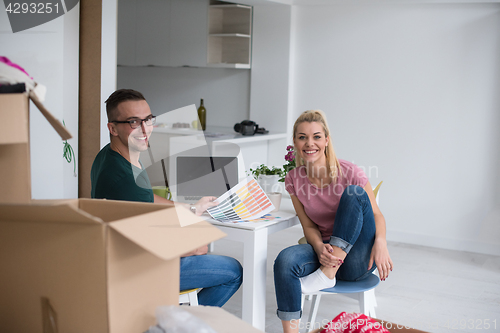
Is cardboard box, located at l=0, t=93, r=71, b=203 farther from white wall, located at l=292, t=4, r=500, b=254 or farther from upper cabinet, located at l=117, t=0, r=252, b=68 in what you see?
upper cabinet, located at l=117, t=0, r=252, b=68

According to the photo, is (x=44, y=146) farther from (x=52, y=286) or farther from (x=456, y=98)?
(x=456, y=98)

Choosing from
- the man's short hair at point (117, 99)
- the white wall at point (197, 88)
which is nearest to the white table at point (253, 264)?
the man's short hair at point (117, 99)

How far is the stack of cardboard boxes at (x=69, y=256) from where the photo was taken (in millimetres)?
897

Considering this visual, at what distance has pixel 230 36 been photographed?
505 centimetres

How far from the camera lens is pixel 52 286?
943mm

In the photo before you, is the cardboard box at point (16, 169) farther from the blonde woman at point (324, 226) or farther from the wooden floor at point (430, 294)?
the wooden floor at point (430, 294)

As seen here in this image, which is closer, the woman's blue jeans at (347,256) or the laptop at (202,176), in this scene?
the laptop at (202,176)

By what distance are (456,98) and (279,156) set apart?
1778 mm

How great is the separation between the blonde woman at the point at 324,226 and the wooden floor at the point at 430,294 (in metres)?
0.57

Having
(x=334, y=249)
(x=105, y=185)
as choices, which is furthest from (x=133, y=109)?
(x=334, y=249)

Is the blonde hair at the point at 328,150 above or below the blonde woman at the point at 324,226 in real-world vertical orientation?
above

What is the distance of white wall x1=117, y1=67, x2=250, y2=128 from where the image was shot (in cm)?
531

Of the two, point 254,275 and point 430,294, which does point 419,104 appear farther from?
point 254,275

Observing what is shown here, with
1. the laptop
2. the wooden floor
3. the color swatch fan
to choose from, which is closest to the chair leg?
the wooden floor
